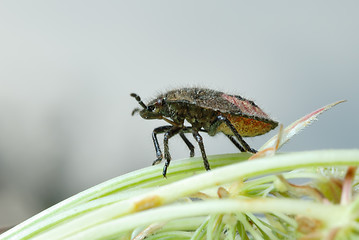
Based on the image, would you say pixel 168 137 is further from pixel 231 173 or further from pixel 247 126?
pixel 231 173

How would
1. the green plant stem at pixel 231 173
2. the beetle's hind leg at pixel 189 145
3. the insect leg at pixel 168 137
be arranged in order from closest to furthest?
→ the green plant stem at pixel 231 173 → the insect leg at pixel 168 137 → the beetle's hind leg at pixel 189 145

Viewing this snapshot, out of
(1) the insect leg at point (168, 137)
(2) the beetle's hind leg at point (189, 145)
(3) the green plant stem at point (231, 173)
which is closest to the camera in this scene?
(3) the green plant stem at point (231, 173)

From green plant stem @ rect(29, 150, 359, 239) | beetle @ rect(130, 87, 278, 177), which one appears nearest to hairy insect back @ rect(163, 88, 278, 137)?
beetle @ rect(130, 87, 278, 177)

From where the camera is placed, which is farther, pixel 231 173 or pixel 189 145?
pixel 189 145

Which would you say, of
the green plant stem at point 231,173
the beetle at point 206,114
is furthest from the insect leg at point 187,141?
the green plant stem at point 231,173

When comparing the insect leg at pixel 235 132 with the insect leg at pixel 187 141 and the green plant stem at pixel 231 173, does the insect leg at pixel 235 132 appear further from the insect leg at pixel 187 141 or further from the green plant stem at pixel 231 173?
the green plant stem at pixel 231 173

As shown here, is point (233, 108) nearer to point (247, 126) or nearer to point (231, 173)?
point (247, 126)

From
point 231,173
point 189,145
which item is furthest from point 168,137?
point 231,173

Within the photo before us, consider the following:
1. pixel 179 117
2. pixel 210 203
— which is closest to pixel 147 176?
pixel 179 117

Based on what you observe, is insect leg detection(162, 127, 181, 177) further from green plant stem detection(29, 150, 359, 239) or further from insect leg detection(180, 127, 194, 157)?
green plant stem detection(29, 150, 359, 239)

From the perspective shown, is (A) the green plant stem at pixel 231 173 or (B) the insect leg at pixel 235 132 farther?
(B) the insect leg at pixel 235 132
